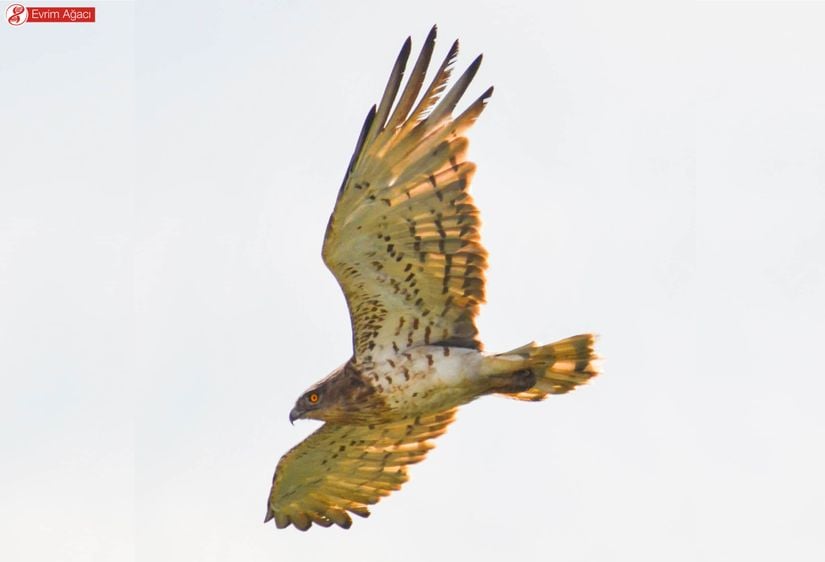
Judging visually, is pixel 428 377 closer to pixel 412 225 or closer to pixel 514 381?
pixel 514 381

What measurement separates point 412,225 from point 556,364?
180 centimetres

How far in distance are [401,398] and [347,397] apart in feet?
1.53

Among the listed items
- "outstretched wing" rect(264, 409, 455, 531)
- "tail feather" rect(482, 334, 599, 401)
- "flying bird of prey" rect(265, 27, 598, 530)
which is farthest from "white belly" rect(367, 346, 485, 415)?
"outstretched wing" rect(264, 409, 455, 531)

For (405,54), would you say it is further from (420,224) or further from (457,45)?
(420,224)

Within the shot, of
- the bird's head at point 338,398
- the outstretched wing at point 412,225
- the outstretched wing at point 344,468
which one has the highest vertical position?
the outstretched wing at point 412,225

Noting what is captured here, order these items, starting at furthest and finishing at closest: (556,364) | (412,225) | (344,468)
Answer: (344,468), (556,364), (412,225)

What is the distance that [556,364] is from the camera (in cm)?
1397

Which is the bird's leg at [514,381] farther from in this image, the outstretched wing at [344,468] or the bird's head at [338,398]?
the outstretched wing at [344,468]

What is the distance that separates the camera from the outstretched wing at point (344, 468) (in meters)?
15.2

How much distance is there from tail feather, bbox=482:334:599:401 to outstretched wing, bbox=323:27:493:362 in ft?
1.34

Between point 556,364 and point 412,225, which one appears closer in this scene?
point 412,225

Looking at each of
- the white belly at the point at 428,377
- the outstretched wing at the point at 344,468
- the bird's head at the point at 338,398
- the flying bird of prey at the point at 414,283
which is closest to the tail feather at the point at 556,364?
the flying bird of prey at the point at 414,283

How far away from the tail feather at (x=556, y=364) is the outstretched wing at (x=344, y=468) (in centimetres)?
154

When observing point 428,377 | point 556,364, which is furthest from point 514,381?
point 428,377
